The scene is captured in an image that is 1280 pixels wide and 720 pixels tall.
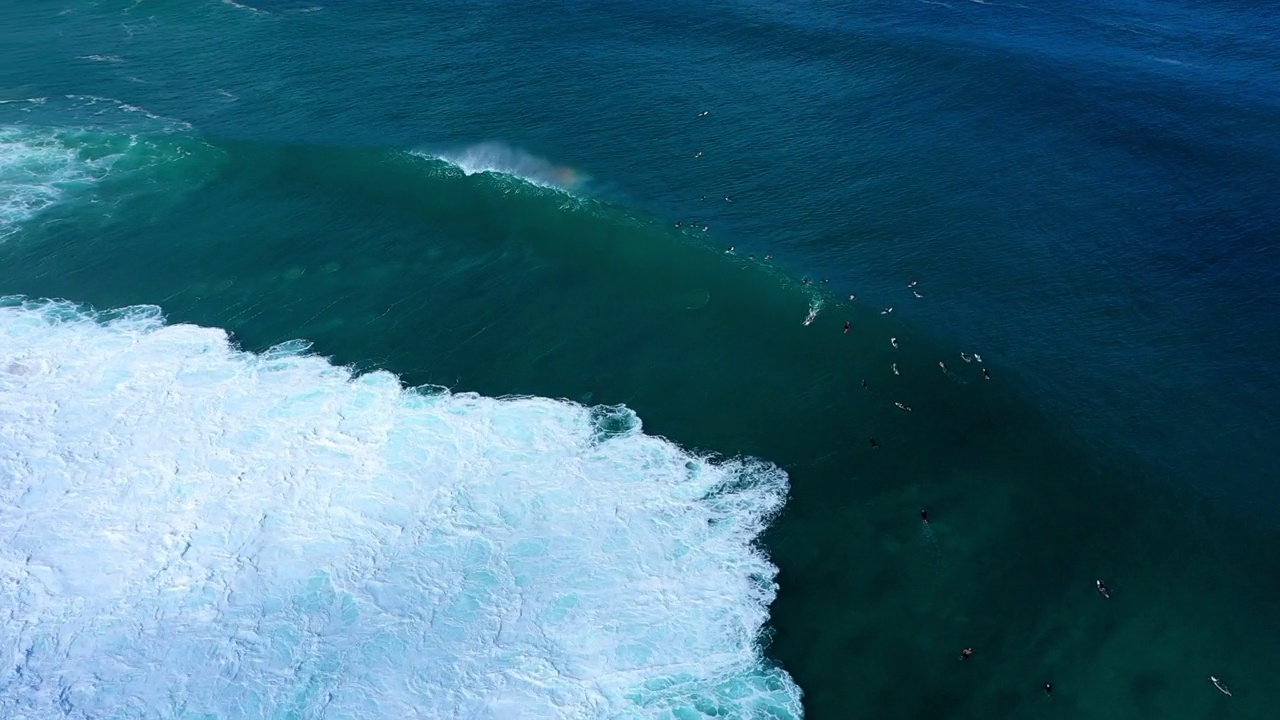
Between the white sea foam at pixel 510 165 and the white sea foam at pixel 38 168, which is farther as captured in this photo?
the white sea foam at pixel 510 165

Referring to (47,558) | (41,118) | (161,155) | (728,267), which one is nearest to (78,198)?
(161,155)

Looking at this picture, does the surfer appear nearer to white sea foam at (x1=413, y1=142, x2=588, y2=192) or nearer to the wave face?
the wave face

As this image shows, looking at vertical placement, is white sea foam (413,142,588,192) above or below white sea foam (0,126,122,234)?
above

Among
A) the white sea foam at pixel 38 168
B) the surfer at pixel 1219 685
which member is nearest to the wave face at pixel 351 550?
the white sea foam at pixel 38 168

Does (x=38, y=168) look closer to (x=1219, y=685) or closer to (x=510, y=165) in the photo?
(x=510, y=165)

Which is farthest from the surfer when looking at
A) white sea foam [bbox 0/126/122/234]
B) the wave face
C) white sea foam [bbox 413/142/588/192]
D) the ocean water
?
white sea foam [bbox 0/126/122/234]

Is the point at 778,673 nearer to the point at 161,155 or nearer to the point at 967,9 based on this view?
the point at 161,155

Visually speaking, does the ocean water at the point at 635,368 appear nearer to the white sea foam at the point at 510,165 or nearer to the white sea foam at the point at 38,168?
the white sea foam at the point at 510,165
